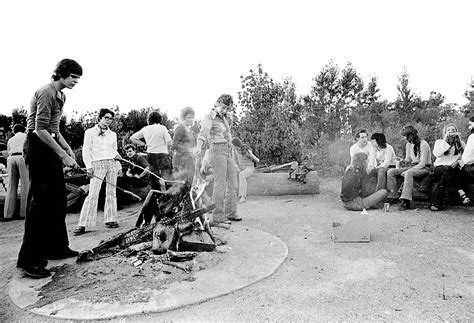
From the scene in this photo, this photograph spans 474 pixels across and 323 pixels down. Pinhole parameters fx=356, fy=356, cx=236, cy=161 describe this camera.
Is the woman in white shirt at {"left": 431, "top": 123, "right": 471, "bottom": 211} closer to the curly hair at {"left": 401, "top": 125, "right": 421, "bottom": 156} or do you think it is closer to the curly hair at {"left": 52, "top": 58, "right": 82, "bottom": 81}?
the curly hair at {"left": 401, "top": 125, "right": 421, "bottom": 156}

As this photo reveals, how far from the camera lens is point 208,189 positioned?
7.53 m

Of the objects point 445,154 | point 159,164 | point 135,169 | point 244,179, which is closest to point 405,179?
point 445,154

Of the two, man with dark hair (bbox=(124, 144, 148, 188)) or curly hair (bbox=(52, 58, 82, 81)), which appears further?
man with dark hair (bbox=(124, 144, 148, 188))

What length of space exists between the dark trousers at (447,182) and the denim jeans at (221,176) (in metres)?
3.63

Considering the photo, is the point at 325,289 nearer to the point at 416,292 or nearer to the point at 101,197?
the point at 416,292

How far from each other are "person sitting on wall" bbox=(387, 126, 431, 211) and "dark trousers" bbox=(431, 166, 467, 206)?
1.09ft

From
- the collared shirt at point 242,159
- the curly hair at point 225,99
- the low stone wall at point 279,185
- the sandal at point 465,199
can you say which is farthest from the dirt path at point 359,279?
the collared shirt at point 242,159

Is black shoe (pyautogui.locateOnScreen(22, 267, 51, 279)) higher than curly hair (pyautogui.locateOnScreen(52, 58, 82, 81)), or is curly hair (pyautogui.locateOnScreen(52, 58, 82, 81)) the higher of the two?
curly hair (pyautogui.locateOnScreen(52, 58, 82, 81))

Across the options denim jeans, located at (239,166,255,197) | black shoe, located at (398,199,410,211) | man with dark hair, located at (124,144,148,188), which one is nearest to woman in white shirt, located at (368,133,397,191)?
black shoe, located at (398,199,410,211)

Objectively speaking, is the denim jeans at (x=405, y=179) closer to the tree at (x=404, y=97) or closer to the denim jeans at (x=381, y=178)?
the denim jeans at (x=381, y=178)

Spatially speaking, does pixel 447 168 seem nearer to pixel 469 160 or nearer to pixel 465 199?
pixel 469 160

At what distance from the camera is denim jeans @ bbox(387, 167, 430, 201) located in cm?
654

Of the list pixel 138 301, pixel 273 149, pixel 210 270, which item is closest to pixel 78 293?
pixel 138 301

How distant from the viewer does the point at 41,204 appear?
3654mm
